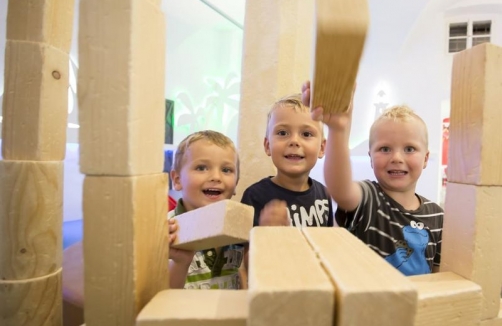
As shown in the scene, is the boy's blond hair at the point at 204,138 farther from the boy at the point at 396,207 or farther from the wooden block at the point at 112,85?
the wooden block at the point at 112,85

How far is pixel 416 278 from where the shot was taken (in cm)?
60

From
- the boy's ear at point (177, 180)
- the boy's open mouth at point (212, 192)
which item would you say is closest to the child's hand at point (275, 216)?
the boy's open mouth at point (212, 192)

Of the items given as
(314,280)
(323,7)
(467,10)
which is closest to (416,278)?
(314,280)

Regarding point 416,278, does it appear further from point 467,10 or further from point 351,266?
point 467,10

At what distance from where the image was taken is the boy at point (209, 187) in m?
1.02

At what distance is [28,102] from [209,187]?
469 mm

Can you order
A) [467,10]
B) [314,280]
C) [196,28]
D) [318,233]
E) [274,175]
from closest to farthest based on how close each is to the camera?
[314,280] → [318,233] → [274,175] → [196,28] → [467,10]

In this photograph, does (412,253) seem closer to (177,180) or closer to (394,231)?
(394,231)

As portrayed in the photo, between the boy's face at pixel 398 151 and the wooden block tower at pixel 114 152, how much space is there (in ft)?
2.35

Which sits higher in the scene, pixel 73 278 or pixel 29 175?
pixel 29 175

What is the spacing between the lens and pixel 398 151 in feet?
3.38

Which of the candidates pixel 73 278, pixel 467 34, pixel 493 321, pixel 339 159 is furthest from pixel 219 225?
pixel 467 34

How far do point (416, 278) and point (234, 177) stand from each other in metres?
0.61

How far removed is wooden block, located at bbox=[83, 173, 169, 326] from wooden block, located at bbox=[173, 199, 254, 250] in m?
0.10
